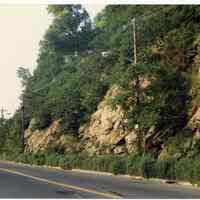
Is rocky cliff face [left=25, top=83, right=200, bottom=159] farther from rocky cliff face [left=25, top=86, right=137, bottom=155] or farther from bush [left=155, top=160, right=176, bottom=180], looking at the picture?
bush [left=155, top=160, right=176, bottom=180]

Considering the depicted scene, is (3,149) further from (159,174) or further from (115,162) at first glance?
(159,174)

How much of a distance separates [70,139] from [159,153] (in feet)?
67.6

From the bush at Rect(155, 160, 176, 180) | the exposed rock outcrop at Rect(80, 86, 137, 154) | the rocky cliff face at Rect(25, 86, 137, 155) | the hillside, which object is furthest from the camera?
the rocky cliff face at Rect(25, 86, 137, 155)

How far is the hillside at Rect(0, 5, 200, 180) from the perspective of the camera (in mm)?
34438

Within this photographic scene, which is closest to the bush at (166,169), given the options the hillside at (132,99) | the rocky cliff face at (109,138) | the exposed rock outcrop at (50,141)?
the hillside at (132,99)

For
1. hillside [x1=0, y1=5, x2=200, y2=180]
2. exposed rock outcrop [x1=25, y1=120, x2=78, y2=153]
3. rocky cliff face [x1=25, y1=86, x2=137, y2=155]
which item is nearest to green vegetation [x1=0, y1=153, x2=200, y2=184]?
hillside [x1=0, y1=5, x2=200, y2=180]

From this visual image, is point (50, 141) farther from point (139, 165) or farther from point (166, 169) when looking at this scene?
point (166, 169)

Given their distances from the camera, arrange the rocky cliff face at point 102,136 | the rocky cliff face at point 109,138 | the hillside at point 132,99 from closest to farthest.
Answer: the rocky cliff face at point 109,138, the hillside at point 132,99, the rocky cliff face at point 102,136

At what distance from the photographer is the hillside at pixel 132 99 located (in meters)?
34.4

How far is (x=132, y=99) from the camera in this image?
34719 mm

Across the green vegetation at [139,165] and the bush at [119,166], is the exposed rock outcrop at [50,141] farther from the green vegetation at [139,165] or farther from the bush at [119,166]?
the bush at [119,166]

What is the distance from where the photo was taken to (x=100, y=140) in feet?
148

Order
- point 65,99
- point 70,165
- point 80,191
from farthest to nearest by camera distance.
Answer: point 65,99
point 70,165
point 80,191

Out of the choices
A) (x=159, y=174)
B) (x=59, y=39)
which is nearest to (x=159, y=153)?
(x=159, y=174)
